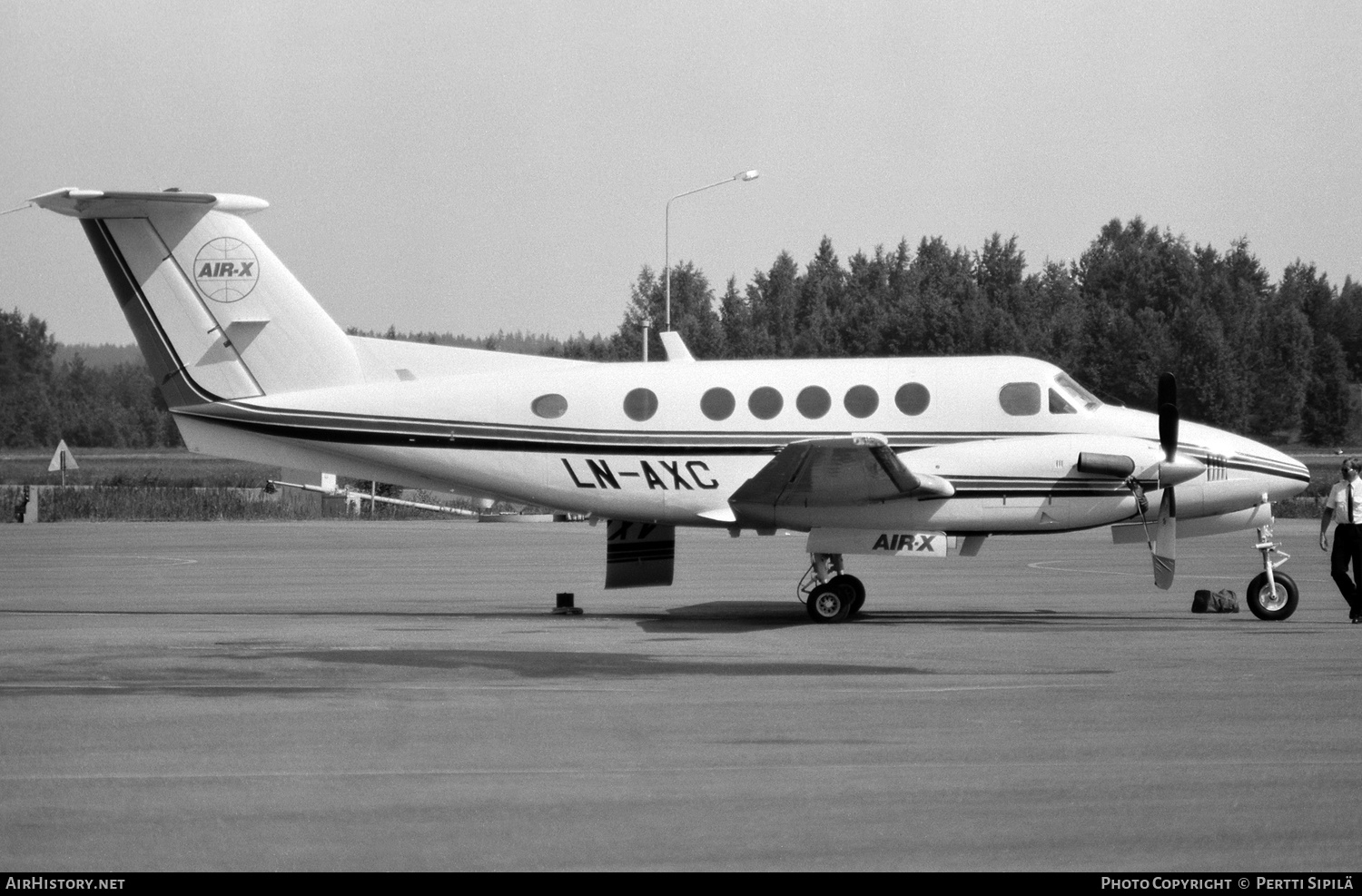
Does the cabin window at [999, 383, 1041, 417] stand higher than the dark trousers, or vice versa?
the cabin window at [999, 383, 1041, 417]

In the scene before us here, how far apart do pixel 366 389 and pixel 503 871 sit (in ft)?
39.9

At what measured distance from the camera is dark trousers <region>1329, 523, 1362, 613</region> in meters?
16.1

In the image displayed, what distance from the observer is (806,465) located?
625 inches

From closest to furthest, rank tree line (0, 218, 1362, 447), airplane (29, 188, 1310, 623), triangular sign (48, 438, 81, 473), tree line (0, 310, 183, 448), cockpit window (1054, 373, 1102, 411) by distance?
airplane (29, 188, 1310, 623) → cockpit window (1054, 373, 1102, 411) → triangular sign (48, 438, 81, 473) → tree line (0, 218, 1362, 447) → tree line (0, 310, 183, 448)

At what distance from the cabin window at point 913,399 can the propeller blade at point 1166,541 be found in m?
2.82

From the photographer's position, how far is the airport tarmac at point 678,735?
6.59 meters

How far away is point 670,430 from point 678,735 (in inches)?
320

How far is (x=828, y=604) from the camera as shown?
16641mm

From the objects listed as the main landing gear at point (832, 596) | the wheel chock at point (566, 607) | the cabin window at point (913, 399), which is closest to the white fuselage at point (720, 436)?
the cabin window at point (913, 399)

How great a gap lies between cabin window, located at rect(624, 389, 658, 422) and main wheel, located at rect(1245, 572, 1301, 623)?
22.9 ft

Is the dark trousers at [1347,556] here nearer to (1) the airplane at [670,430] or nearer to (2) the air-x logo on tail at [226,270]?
(1) the airplane at [670,430]

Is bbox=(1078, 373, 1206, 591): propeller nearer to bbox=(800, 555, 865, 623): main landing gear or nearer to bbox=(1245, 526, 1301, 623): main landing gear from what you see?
bbox=(1245, 526, 1301, 623): main landing gear

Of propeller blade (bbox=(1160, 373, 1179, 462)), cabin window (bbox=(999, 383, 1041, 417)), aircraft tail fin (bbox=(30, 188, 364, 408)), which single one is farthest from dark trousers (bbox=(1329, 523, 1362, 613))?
aircraft tail fin (bbox=(30, 188, 364, 408))
